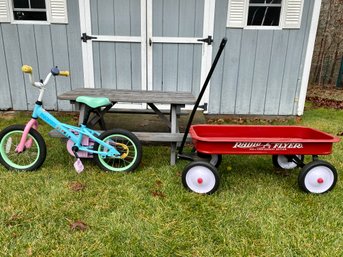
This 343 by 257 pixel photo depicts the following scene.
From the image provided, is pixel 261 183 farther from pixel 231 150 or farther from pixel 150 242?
pixel 150 242

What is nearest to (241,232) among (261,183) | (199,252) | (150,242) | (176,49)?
(199,252)

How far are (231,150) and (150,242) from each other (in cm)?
102

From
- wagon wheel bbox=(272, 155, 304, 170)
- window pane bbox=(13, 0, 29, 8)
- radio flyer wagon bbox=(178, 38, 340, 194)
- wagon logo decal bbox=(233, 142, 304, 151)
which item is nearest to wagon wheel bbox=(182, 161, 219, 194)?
radio flyer wagon bbox=(178, 38, 340, 194)

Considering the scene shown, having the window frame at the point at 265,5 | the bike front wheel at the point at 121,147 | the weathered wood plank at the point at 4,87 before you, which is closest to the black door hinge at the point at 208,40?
the window frame at the point at 265,5

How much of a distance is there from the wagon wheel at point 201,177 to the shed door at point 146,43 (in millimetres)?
2662

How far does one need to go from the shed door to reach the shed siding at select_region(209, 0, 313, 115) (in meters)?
0.34

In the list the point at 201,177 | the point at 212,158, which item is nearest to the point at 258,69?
the point at 212,158

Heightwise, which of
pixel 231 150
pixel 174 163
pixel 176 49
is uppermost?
pixel 176 49

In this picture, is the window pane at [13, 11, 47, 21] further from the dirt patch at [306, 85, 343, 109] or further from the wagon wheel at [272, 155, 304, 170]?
the dirt patch at [306, 85, 343, 109]

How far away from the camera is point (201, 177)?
2369mm

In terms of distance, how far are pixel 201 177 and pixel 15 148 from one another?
1837mm

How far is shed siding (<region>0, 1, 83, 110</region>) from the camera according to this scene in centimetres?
454

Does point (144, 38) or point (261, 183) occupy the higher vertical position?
point (144, 38)

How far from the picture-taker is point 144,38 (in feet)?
14.9
